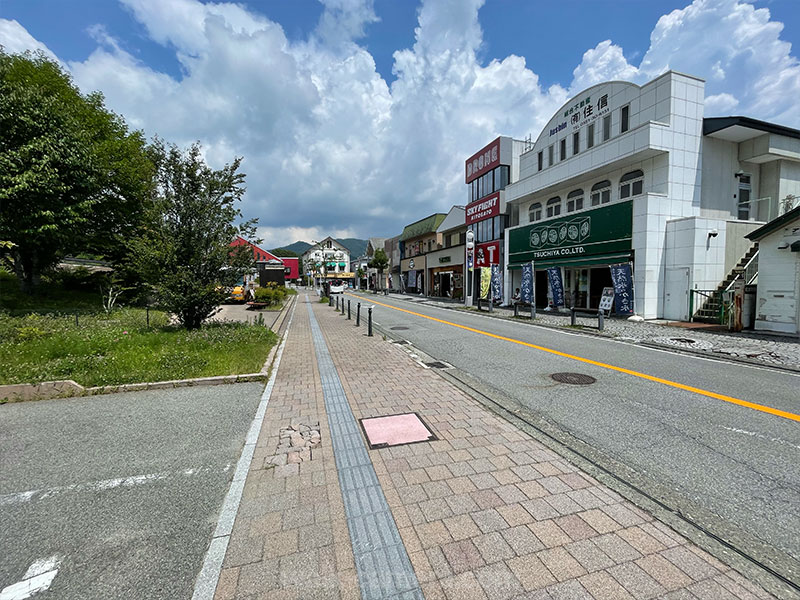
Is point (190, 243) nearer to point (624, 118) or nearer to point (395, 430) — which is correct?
point (395, 430)

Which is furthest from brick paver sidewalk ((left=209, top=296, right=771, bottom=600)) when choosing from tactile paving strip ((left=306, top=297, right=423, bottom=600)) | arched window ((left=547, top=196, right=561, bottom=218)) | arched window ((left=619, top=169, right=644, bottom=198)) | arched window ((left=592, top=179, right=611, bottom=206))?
arched window ((left=547, top=196, right=561, bottom=218))

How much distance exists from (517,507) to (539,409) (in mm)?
2590

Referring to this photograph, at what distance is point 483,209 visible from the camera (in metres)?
30.3

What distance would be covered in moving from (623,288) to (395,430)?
16.4 m

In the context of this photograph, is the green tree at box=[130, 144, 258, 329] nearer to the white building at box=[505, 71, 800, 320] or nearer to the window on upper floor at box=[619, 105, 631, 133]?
the white building at box=[505, 71, 800, 320]

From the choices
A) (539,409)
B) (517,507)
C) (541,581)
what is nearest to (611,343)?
(539,409)

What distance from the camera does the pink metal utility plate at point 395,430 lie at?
4.18 m

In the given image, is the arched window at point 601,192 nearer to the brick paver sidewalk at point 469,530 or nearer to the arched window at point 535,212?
the arched window at point 535,212

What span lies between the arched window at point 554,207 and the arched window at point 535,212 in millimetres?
853

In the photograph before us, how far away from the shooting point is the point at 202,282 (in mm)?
10141

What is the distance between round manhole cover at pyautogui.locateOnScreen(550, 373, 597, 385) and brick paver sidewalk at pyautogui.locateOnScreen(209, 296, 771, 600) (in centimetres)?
278

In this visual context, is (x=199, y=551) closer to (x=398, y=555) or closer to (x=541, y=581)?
(x=398, y=555)

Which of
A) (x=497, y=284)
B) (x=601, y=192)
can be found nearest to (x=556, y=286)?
(x=601, y=192)

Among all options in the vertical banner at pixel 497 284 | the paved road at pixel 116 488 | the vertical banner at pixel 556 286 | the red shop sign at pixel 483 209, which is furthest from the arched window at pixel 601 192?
the paved road at pixel 116 488
